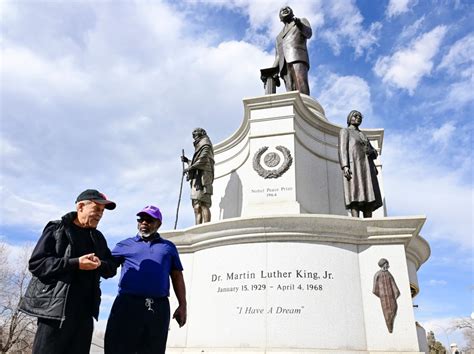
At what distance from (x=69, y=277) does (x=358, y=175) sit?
19.0ft

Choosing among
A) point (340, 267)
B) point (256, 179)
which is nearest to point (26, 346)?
point (256, 179)

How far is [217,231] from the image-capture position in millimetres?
6590

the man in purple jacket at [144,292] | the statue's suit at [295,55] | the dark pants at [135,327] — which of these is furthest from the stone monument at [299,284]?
the statue's suit at [295,55]

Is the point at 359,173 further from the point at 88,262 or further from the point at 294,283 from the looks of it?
the point at 88,262

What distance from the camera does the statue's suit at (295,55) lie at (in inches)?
468

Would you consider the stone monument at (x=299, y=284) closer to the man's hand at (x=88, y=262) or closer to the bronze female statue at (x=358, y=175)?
the bronze female statue at (x=358, y=175)

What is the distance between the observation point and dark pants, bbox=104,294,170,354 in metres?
3.00

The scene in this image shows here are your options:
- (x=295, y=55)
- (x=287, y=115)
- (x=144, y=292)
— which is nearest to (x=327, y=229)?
(x=144, y=292)

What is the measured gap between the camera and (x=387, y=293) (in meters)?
5.79

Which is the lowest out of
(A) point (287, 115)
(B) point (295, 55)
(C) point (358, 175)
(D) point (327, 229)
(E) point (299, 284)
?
(E) point (299, 284)

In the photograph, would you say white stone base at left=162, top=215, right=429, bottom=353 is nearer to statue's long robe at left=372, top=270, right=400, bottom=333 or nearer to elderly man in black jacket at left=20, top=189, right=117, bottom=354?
statue's long robe at left=372, top=270, right=400, bottom=333

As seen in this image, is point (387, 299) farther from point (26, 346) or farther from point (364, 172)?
point (26, 346)

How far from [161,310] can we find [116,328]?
36cm

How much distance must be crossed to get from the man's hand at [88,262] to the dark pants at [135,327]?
514 millimetres
